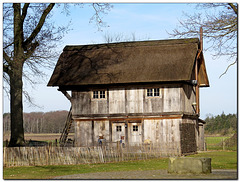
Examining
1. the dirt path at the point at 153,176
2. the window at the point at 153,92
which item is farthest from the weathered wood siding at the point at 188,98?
the dirt path at the point at 153,176

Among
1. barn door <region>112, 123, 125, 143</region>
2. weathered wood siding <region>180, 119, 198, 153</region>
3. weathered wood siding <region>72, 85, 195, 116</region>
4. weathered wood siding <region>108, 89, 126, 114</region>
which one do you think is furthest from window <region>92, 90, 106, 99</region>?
weathered wood siding <region>180, 119, 198, 153</region>

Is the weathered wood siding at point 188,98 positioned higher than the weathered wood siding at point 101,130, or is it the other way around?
the weathered wood siding at point 188,98

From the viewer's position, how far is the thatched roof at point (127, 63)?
3309cm

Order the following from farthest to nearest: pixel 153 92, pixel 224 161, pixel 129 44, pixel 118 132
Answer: pixel 129 44
pixel 118 132
pixel 153 92
pixel 224 161

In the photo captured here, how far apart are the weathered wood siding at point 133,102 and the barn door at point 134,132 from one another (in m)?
1.00

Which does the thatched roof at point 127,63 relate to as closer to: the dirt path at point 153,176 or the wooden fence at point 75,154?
the wooden fence at point 75,154

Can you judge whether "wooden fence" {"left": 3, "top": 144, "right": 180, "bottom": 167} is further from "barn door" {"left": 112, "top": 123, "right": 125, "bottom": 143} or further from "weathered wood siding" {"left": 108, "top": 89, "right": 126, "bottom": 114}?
"weathered wood siding" {"left": 108, "top": 89, "right": 126, "bottom": 114}

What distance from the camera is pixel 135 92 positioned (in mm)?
33812

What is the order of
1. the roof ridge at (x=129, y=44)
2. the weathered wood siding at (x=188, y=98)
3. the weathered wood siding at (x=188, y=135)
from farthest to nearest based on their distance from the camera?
1. the roof ridge at (x=129, y=44)
2. the weathered wood siding at (x=188, y=98)
3. the weathered wood siding at (x=188, y=135)

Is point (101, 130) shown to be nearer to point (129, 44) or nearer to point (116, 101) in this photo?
point (116, 101)

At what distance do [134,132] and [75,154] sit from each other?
8171 mm

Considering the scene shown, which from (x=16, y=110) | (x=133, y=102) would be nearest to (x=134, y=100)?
(x=133, y=102)

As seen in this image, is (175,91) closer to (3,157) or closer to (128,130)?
(128,130)

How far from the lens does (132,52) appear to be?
3584cm
